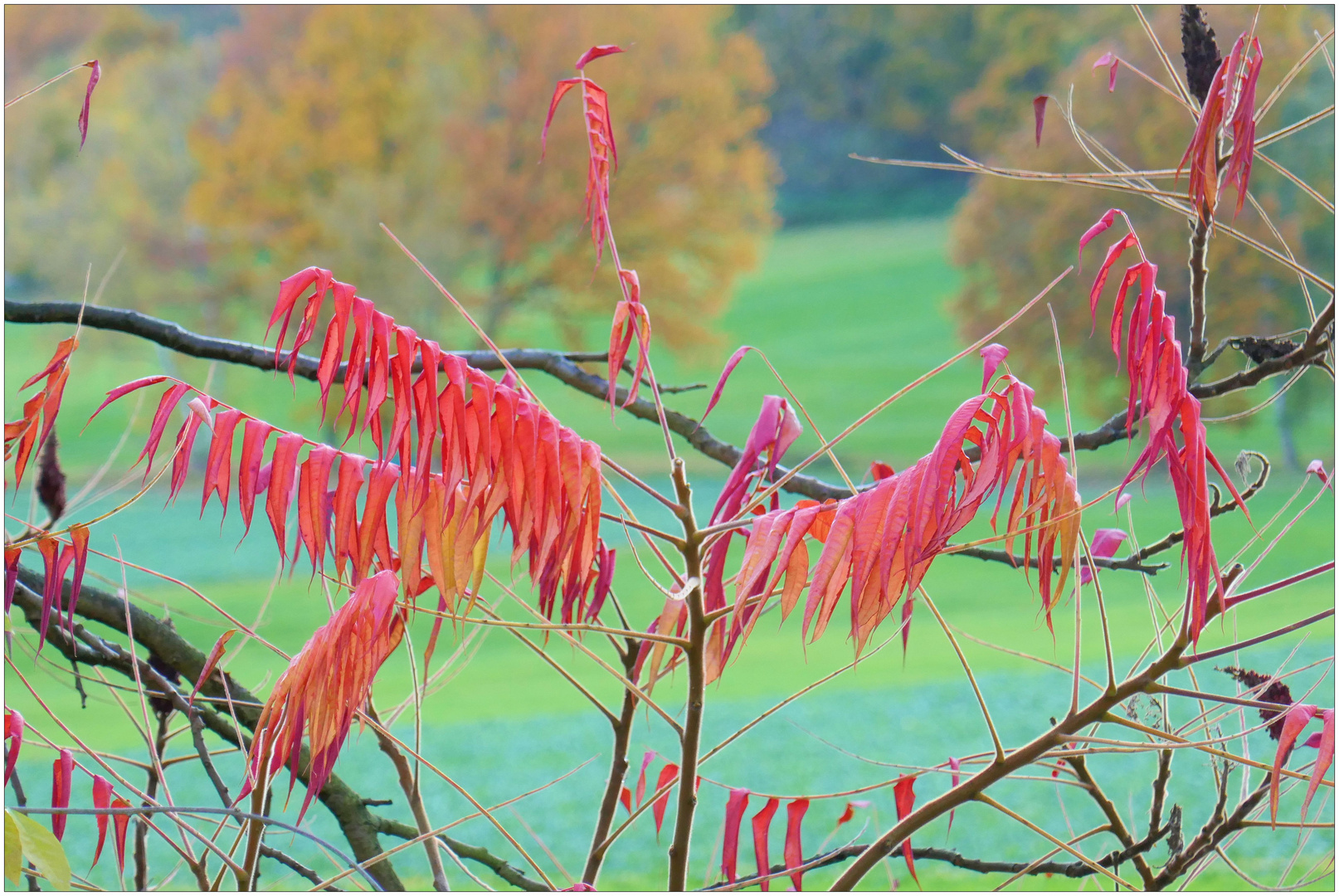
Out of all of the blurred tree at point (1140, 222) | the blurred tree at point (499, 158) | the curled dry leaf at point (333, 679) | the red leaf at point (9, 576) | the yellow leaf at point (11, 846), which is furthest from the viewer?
the blurred tree at point (499, 158)

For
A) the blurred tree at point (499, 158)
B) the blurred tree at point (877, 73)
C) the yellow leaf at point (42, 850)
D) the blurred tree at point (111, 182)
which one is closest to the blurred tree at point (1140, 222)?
the blurred tree at point (499, 158)

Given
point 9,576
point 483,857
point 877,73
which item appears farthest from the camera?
point 877,73

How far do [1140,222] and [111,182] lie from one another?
10.5 metres

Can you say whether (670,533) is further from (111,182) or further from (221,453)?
(111,182)

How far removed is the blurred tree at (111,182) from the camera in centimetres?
1191

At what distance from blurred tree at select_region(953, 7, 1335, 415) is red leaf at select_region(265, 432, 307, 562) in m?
7.73

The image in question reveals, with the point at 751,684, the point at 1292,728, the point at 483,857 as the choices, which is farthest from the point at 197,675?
the point at 751,684

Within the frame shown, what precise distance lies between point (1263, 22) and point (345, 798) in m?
9.52

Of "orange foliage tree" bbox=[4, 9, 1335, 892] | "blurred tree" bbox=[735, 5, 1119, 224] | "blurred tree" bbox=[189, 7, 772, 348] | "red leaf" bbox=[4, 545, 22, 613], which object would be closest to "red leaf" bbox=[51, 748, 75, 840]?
"orange foliage tree" bbox=[4, 9, 1335, 892]

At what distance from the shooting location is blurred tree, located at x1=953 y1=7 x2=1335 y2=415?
827 cm

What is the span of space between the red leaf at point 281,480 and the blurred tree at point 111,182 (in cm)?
1181

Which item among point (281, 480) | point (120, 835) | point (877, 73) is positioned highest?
point (877, 73)

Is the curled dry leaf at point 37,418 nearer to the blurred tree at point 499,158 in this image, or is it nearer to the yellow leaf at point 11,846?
the yellow leaf at point 11,846

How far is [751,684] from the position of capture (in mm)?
→ 6141
